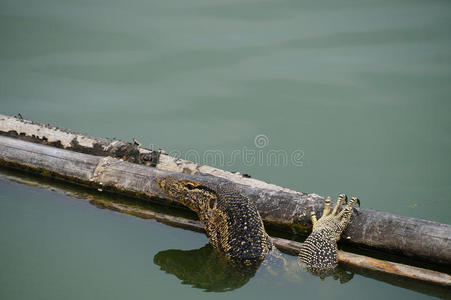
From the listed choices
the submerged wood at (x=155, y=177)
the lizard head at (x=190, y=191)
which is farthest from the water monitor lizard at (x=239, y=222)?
the submerged wood at (x=155, y=177)

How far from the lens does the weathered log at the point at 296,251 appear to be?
3.80 m

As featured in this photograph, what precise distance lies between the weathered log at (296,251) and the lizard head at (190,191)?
0.27 m

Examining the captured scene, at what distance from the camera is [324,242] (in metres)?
4.14

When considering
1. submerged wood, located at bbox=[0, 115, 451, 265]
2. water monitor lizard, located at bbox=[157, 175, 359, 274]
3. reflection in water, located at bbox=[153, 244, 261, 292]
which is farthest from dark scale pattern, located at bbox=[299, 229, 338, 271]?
reflection in water, located at bbox=[153, 244, 261, 292]

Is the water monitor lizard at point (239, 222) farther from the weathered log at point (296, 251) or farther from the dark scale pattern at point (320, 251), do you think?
the weathered log at point (296, 251)

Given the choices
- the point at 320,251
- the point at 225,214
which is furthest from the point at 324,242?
the point at 225,214

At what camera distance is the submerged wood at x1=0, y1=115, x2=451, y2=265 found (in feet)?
13.1

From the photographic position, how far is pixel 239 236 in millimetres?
4113

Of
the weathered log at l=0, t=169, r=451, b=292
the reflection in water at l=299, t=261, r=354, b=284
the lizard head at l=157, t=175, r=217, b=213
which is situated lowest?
the reflection in water at l=299, t=261, r=354, b=284

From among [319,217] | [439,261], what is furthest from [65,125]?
[439,261]

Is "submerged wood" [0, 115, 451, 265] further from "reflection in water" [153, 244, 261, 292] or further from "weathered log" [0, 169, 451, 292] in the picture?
"reflection in water" [153, 244, 261, 292]

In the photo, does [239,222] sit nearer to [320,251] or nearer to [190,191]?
[190,191]

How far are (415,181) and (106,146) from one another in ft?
10.5

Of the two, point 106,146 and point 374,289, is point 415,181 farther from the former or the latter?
point 106,146
